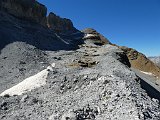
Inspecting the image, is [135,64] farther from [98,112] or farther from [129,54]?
[98,112]

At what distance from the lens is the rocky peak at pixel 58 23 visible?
57438mm

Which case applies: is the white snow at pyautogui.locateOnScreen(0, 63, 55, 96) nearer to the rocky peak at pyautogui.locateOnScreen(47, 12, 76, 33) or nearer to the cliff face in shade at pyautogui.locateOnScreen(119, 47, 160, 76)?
the rocky peak at pyautogui.locateOnScreen(47, 12, 76, 33)

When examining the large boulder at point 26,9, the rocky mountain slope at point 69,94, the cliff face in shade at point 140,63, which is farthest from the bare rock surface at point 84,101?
the cliff face in shade at point 140,63

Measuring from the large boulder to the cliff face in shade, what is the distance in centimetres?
2549

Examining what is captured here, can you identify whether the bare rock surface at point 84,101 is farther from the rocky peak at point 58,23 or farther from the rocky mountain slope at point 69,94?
the rocky peak at point 58,23

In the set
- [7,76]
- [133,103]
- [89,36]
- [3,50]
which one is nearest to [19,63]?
[7,76]

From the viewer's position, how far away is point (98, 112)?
11562 mm

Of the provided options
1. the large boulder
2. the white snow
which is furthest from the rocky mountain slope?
the large boulder

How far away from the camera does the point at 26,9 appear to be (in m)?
41.1

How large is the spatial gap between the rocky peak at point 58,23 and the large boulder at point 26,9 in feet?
30.0

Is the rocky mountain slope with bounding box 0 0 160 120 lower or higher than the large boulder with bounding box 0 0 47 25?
lower

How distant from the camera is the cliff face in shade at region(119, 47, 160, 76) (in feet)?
193

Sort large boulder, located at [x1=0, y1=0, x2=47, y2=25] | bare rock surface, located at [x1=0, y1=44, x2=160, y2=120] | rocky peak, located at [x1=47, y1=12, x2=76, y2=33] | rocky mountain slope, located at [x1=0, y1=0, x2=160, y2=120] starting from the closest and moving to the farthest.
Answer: bare rock surface, located at [x1=0, y1=44, x2=160, y2=120], rocky mountain slope, located at [x1=0, y1=0, x2=160, y2=120], large boulder, located at [x1=0, y1=0, x2=47, y2=25], rocky peak, located at [x1=47, y1=12, x2=76, y2=33]

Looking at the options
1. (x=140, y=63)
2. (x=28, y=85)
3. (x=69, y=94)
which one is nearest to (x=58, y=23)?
(x=140, y=63)
